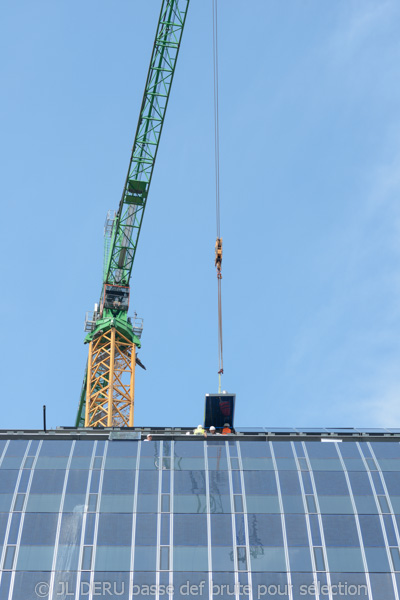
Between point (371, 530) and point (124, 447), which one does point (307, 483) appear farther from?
point (124, 447)

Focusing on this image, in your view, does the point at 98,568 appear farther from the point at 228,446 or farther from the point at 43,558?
the point at 228,446

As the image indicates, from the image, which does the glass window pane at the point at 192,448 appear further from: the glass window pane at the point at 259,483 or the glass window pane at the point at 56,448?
the glass window pane at the point at 56,448

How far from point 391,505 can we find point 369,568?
7904 mm

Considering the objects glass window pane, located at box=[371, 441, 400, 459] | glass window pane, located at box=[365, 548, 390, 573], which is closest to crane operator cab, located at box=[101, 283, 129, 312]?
glass window pane, located at box=[371, 441, 400, 459]

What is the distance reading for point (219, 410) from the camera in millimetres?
109375

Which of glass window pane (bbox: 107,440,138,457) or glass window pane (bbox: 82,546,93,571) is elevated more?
glass window pane (bbox: 107,440,138,457)

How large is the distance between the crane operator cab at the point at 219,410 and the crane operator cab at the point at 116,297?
246ft

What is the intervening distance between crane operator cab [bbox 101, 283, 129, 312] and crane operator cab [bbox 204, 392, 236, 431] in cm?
7491

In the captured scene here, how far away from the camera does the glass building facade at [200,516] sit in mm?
89312

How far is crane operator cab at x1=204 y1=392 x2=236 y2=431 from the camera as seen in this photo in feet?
350

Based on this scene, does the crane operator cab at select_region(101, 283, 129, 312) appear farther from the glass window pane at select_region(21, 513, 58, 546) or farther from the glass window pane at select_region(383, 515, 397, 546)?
the glass window pane at select_region(383, 515, 397, 546)

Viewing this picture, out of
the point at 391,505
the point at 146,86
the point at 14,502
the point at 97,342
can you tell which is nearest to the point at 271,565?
the point at 391,505

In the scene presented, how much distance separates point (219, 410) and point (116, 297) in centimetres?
7884

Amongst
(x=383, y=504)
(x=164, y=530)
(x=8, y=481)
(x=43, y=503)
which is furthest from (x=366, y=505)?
(x=8, y=481)
